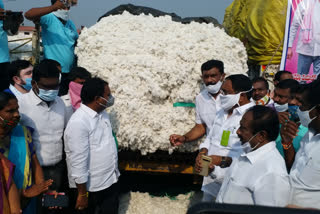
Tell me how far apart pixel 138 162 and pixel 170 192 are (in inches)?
35.0

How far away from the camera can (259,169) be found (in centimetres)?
168

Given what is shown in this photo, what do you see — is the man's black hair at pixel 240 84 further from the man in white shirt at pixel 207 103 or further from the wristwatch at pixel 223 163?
the wristwatch at pixel 223 163

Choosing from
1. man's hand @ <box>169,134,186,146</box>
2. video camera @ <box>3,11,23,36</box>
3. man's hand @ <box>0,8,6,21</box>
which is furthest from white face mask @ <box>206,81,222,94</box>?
man's hand @ <box>0,8,6,21</box>

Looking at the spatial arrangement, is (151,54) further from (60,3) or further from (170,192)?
(170,192)

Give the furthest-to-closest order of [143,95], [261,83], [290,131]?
[261,83] < [143,95] < [290,131]

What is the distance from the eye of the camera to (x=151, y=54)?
12.1ft

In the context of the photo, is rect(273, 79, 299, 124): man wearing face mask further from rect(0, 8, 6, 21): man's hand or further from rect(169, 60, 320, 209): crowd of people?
rect(0, 8, 6, 21): man's hand

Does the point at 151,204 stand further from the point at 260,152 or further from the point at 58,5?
the point at 58,5

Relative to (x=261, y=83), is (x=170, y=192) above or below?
below

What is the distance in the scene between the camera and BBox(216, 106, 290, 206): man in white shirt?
5.17ft

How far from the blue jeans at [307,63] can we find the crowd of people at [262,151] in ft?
5.98

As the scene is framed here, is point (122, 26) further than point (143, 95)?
Yes

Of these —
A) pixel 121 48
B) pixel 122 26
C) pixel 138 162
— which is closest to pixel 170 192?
pixel 138 162

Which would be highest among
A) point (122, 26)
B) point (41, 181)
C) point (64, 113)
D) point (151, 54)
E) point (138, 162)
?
point (122, 26)
